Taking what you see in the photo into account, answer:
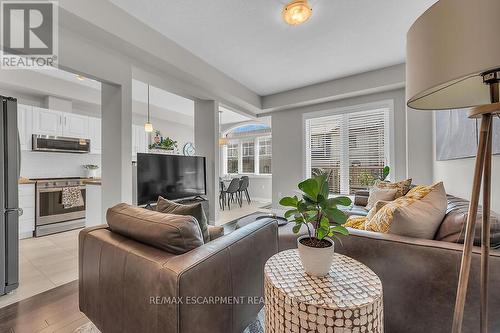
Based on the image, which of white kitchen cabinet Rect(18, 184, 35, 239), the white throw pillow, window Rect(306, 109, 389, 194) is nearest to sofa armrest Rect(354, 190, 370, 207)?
the white throw pillow

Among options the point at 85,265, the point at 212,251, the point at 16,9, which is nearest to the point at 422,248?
the point at 212,251

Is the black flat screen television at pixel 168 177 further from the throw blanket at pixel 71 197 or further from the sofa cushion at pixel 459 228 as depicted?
the sofa cushion at pixel 459 228

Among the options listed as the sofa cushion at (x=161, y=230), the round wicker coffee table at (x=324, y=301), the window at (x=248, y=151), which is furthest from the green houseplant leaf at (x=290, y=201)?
the window at (x=248, y=151)

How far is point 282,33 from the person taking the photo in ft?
8.81

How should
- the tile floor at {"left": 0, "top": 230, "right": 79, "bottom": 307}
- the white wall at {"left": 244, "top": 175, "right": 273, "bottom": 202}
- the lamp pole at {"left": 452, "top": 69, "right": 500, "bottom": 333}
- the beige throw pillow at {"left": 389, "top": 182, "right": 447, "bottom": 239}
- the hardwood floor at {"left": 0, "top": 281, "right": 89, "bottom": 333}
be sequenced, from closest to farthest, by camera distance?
the lamp pole at {"left": 452, "top": 69, "right": 500, "bottom": 333}
the beige throw pillow at {"left": 389, "top": 182, "right": 447, "bottom": 239}
the hardwood floor at {"left": 0, "top": 281, "right": 89, "bottom": 333}
the tile floor at {"left": 0, "top": 230, "right": 79, "bottom": 307}
the white wall at {"left": 244, "top": 175, "right": 273, "bottom": 202}

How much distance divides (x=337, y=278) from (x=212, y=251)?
0.59 meters

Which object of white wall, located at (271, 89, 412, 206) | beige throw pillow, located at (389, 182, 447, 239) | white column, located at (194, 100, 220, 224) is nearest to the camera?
beige throw pillow, located at (389, 182, 447, 239)

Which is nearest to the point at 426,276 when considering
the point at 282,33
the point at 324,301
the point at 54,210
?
the point at 324,301

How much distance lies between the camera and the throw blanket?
152 inches

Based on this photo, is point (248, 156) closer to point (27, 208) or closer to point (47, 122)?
point (47, 122)

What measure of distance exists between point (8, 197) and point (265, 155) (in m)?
6.10

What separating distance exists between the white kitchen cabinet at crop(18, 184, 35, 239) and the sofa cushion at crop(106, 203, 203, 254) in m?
3.38

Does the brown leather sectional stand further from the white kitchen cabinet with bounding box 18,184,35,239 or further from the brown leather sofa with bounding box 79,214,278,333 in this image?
the white kitchen cabinet with bounding box 18,184,35,239

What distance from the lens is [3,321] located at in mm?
1594
